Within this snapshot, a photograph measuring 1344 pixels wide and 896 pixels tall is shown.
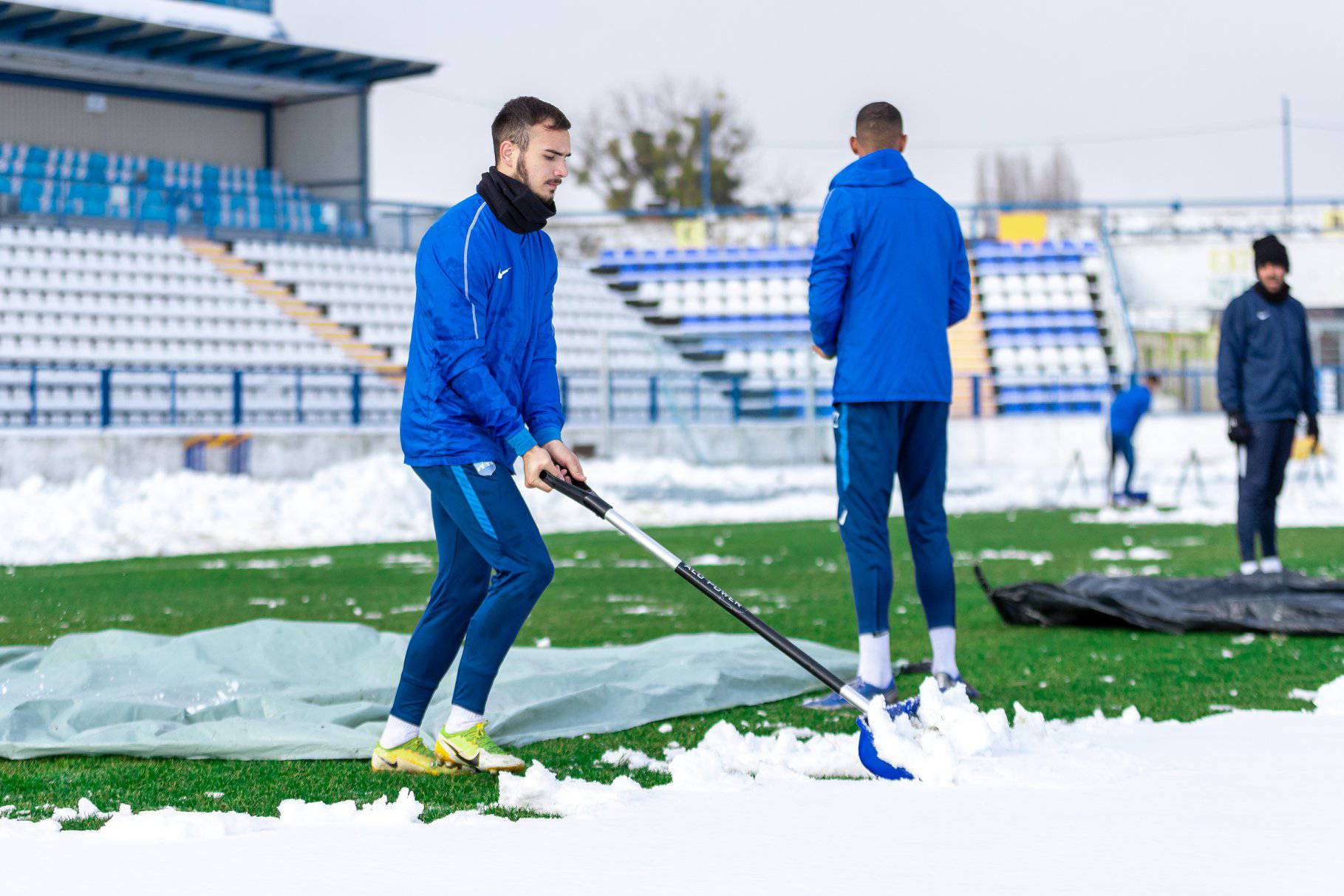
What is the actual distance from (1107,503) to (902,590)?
8878 mm

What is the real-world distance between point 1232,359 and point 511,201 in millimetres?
5258

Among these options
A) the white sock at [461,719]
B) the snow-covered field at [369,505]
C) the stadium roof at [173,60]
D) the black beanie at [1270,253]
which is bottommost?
the snow-covered field at [369,505]

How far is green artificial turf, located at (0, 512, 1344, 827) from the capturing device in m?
4.08

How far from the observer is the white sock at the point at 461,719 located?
4.11m

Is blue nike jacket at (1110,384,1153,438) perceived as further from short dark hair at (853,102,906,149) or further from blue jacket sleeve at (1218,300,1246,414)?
short dark hair at (853,102,906,149)

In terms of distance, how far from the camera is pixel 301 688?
17.3 feet

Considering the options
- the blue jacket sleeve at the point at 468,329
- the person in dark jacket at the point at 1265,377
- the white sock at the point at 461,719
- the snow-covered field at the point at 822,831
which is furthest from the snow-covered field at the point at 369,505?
the snow-covered field at the point at 822,831

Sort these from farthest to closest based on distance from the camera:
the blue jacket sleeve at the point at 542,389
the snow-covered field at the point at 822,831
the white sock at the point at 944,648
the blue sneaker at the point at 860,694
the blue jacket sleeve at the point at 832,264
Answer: the white sock at the point at 944,648, the blue jacket sleeve at the point at 832,264, the blue sneaker at the point at 860,694, the blue jacket sleeve at the point at 542,389, the snow-covered field at the point at 822,831

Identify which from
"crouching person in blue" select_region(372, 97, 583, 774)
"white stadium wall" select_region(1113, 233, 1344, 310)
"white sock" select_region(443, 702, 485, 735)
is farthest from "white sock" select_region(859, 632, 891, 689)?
"white stadium wall" select_region(1113, 233, 1344, 310)

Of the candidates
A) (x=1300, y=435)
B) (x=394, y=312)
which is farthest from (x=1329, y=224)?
(x=394, y=312)

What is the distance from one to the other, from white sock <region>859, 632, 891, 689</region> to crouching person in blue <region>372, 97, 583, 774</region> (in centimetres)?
133

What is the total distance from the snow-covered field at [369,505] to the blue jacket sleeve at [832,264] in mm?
8416

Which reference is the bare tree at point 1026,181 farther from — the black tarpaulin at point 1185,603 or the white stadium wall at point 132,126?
the black tarpaulin at point 1185,603

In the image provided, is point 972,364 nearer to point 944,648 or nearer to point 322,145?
point 322,145
